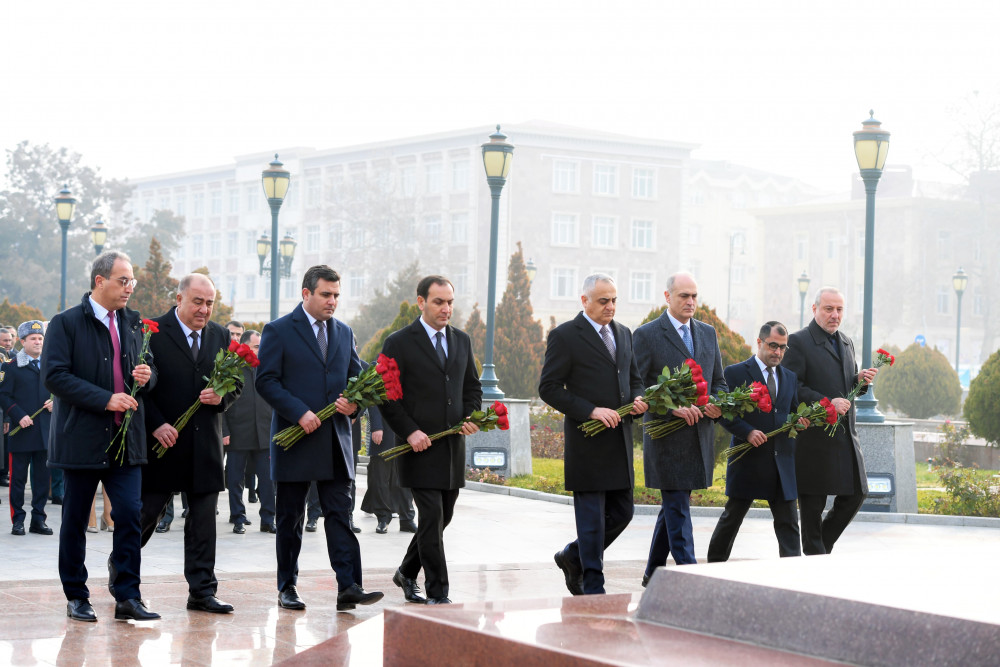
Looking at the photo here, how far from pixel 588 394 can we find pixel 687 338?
996 mm

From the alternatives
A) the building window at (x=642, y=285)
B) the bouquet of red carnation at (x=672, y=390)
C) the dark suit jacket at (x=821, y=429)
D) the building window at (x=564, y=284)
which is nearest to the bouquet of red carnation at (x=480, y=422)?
the bouquet of red carnation at (x=672, y=390)

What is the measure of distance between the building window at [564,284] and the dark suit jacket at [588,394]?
180 feet

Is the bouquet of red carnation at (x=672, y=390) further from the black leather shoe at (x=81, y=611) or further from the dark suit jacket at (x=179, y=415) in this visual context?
the black leather shoe at (x=81, y=611)

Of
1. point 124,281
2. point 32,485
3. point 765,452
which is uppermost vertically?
point 124,281

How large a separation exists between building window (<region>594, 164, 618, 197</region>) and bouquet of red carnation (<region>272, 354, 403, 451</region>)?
188 ft

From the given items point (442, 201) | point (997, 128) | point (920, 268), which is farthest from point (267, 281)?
point (997, 128)

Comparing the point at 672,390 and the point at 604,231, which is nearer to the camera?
the point at 672,390

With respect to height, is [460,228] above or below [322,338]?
above

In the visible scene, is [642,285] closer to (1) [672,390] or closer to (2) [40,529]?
(2) [40,529]

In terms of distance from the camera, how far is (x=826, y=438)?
8.73 meters

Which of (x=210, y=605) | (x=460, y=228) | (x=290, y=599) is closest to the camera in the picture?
(x=210, y=605)

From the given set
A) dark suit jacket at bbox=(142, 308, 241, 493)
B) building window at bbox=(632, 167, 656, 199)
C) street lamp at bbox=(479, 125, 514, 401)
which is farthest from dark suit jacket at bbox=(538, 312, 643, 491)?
building window at bbox=(632, 167, 656, 199)

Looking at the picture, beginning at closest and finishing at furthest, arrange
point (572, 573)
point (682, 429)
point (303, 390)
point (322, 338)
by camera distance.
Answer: point (303, 390) < point (322, 338) < point (572, 573) < point (682, 429)

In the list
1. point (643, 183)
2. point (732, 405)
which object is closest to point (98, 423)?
point (732, 405)
